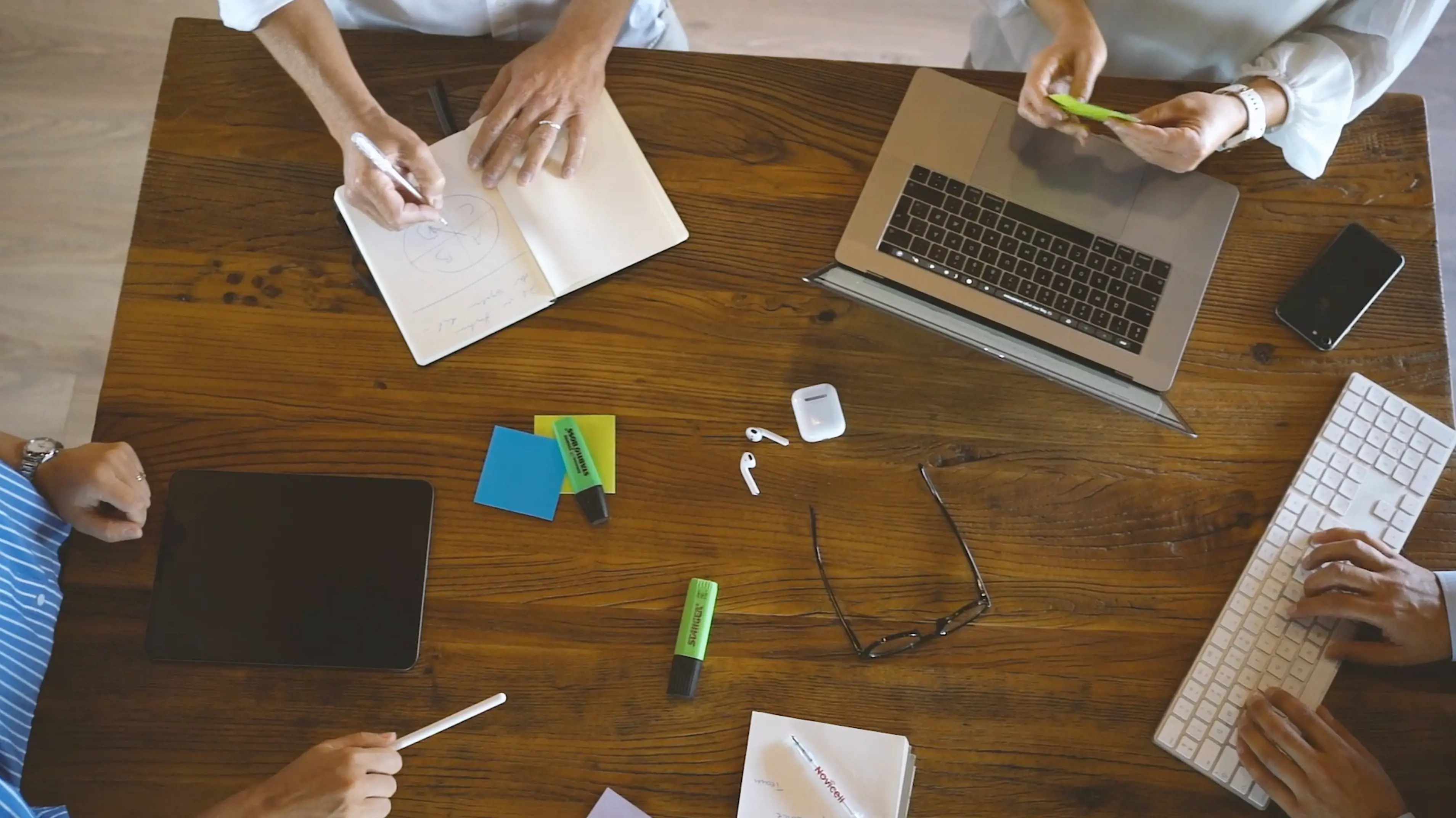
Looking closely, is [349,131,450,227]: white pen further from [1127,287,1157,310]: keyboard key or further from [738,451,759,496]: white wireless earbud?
[1127,287,1157,310]: keyboard key

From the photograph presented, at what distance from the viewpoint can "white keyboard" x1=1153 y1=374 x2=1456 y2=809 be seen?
0.95m

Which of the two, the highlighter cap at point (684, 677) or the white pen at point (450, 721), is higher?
the highlighter cap at point (684, 677)

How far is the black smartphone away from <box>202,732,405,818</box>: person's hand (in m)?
1.07

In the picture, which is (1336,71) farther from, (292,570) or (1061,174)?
(292,570)

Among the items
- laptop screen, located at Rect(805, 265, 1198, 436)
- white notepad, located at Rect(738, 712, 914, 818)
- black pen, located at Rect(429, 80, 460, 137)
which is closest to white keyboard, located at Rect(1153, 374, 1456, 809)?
laptop screen, located at Rect(805, 265, 1198, 436)

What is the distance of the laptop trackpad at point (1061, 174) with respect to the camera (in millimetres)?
1063

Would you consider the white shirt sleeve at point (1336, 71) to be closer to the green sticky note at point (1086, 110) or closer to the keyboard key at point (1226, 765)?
the green sticky note at point (1086, 110)

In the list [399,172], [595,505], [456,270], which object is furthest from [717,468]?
[399,172]

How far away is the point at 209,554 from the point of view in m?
0.97

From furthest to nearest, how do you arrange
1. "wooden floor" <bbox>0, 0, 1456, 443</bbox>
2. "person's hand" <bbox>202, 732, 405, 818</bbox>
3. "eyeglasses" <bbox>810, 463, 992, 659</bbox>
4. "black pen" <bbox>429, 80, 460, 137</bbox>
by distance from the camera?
"wooden floor" <bbox>0, 0, 1456, 443</bbox>
"black pen" <bbox>429, 80, 460, 137</bbox>
"eyeglasses" <bbox>810, 463, 992, 659</bbox>
"person's hand" <bbox>202, 732, 405, 818</bbox>

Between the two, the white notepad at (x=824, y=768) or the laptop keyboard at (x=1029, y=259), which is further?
the laptop keyboard at (x=1029, y=259)

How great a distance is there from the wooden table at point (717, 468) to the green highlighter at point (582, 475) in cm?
2

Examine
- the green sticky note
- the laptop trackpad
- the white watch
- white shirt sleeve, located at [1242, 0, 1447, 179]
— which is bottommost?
the laptop trackpad

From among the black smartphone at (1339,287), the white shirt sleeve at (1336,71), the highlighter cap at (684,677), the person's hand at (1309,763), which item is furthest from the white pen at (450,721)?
the white shirt sleeve at (1336,71)
